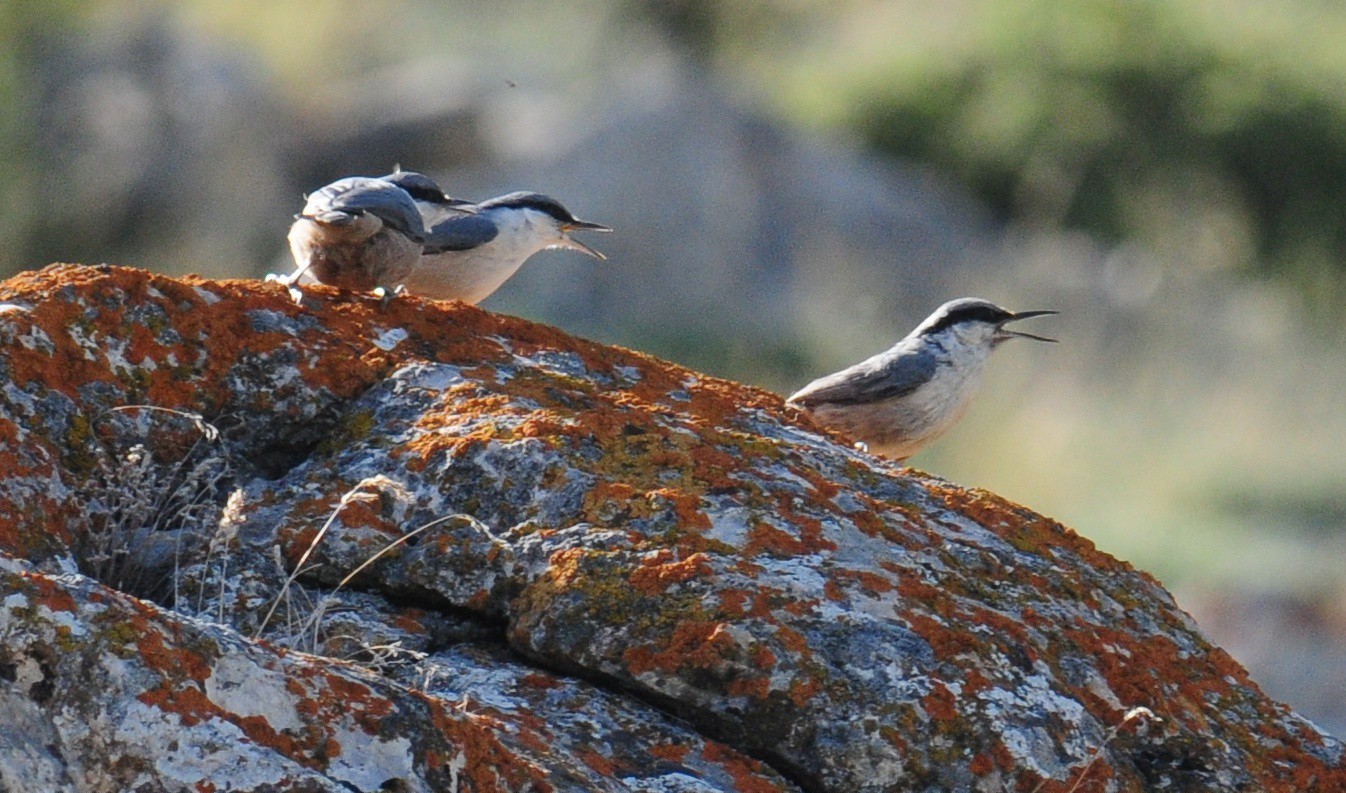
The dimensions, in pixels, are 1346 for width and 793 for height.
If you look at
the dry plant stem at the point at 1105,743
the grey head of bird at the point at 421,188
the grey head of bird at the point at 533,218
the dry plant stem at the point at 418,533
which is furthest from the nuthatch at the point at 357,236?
the dry plant stem at the point at 1105,743

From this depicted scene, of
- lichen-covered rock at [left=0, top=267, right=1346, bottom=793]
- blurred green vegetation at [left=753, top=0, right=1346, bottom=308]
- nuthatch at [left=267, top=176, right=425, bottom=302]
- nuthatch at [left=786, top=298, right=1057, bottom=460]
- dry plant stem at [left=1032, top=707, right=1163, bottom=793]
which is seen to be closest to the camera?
lichen-covered rock at [left=0, top=267, right=1346, bottom=793]

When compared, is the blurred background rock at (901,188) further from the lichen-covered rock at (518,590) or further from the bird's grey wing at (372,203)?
the lichen-covered rock at (518,590)

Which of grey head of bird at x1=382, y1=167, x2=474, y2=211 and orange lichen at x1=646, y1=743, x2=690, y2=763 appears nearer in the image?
orange lichen at x1=646, y1=743, x2=690, y2=763

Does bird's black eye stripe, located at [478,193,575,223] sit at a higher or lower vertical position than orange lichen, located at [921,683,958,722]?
higher

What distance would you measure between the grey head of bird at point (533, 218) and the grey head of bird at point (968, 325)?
1302mm

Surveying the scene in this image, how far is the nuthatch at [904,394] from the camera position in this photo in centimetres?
705

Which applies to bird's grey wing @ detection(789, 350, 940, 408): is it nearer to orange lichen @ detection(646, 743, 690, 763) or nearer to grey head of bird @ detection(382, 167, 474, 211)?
grey head of bird @ detection(382, 167, 474, 211)

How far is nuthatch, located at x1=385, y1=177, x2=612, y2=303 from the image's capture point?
6645mm

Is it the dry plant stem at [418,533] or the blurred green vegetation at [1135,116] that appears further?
the blurred green vegetation at [1135,116]

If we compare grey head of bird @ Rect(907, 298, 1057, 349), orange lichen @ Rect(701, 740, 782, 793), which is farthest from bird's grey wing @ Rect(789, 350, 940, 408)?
orange lichen @ Rect(701, 740, 782, 793)

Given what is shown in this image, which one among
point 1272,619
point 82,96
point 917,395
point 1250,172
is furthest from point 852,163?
point 917,395

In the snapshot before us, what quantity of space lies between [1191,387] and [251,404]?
14.2m

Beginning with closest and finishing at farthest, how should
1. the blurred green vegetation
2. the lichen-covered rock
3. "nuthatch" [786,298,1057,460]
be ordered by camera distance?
the lichen-covered rock
"nuthatch" [786,298,1057,460]
the blurred green vegetation

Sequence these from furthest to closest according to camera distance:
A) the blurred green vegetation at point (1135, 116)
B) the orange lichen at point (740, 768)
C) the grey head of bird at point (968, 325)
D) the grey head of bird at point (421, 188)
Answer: the blurred green vegetation at point (1135, 116), the grey head of bird at point (968, 325), the grey head of bird at point (421, 188), the orange lichen at point (740, 768)
